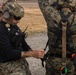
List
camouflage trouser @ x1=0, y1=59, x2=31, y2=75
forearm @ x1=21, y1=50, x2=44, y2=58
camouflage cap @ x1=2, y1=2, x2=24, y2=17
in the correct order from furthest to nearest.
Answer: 1. camouflage trouser @ x1=0, y1=59, x2=31, y2=75
2. camouflage cap @ x1=2, y1=2, x2=24, y2=17
3. forearm @ x1=21, y1=50, x2=44, y2=58

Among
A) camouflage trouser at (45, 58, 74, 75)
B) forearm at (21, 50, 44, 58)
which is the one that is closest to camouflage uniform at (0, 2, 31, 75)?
forearm at (21, 50, 44, 58)

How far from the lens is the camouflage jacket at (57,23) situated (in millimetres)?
5664

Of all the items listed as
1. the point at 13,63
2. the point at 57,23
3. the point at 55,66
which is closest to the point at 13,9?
the point at 57,23

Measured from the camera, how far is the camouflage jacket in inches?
223

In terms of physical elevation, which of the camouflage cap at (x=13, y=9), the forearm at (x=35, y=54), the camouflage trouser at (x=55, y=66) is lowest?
the camouflage trouser at (x=55, y=66)

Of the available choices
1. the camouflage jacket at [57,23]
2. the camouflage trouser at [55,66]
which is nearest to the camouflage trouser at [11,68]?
the camouflage trouser at [55,66]

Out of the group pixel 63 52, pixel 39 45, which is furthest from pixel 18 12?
pixel 39 45

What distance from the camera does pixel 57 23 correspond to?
5.70 m

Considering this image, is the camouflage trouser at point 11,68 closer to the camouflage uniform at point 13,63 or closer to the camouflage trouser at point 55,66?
the camouflage uniform at point 13,63

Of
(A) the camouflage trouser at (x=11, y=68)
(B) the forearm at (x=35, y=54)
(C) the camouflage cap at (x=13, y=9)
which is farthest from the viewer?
(A) the camouflage trouser at (x=11, y=68)

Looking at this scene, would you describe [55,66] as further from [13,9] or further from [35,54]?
[13,9]

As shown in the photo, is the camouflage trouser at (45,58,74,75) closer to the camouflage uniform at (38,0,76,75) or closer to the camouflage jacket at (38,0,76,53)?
the camouflage uniform at (38,0,76,75)

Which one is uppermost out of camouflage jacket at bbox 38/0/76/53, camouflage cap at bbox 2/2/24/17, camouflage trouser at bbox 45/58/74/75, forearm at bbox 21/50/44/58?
camouflage cap at bbox 2/2/24/17

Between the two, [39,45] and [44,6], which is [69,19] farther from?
[39,45]
